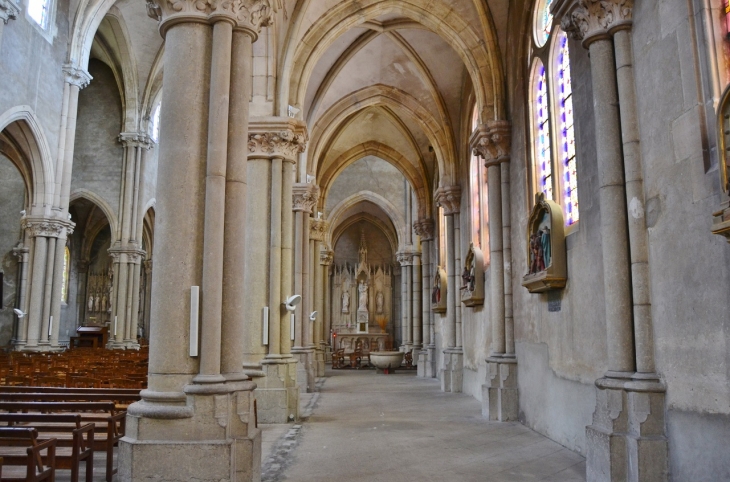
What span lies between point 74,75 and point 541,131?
1735cm

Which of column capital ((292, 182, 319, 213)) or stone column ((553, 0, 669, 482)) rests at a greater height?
column capital ((292, 182, 319, 213))

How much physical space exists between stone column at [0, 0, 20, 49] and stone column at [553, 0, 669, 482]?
15.5m

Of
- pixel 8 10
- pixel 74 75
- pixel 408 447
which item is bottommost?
pixel 408 447

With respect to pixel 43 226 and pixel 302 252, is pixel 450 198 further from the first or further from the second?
pixel 43 226

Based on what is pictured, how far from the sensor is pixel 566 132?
9.77 meters

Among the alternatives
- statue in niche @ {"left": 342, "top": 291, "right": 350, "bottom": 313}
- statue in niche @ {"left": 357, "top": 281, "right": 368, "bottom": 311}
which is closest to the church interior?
statue in niche @ {"left": 357, "top": 281, "right": 368, "bottom": 311}

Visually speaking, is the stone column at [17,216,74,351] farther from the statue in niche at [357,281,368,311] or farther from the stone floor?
the statue in niche at [357,281,368,311]

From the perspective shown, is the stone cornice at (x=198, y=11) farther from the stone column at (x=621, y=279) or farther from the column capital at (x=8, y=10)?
the column capital at (x=8, y=10)

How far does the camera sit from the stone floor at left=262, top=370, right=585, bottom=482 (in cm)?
727

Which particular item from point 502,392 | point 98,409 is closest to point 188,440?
point 98,409

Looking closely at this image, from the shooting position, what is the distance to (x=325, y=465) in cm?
769

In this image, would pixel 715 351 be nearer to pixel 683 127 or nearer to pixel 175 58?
pixel 683 127

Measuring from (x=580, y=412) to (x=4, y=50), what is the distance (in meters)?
18.2

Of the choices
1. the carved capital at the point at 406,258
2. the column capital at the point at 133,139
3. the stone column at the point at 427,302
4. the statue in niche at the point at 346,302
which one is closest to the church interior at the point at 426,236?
the stone column at the point at 427,302
